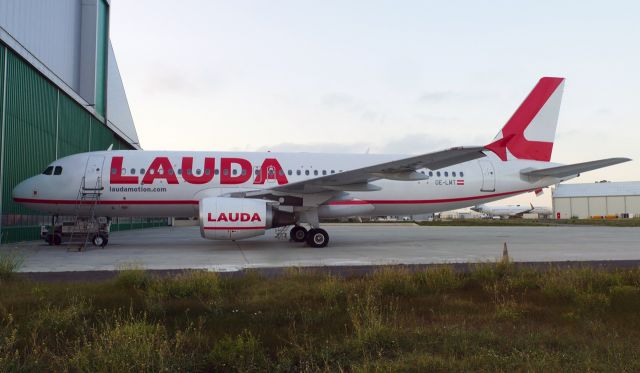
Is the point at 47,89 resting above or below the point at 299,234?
above

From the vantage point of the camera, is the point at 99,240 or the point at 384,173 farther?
the point at 99,240

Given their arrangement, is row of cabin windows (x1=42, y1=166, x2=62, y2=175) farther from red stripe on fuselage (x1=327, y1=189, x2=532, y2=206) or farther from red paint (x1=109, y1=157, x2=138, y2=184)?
red stripe on fuselage (x1=327, y1=189, x2=532, y2=206)

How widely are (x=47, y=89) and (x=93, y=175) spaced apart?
22.6 feet

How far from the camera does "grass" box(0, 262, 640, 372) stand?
169 inches

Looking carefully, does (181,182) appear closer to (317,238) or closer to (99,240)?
(99,240)

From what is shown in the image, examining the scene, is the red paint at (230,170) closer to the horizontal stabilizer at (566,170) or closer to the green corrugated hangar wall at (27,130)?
the green corrugated hangar wall at (27,130)

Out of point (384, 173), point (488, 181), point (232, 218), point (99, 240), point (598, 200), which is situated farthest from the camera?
point (598, 200)

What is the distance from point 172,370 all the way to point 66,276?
576cm

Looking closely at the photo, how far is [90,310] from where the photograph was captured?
576 cm

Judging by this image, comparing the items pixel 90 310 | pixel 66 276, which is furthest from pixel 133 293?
pixel 66 276

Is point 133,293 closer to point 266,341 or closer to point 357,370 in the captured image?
point 266,341

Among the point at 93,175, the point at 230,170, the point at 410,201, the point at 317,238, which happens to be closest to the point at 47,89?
the point at 93,175

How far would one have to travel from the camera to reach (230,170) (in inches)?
661

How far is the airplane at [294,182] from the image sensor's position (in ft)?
46.2
